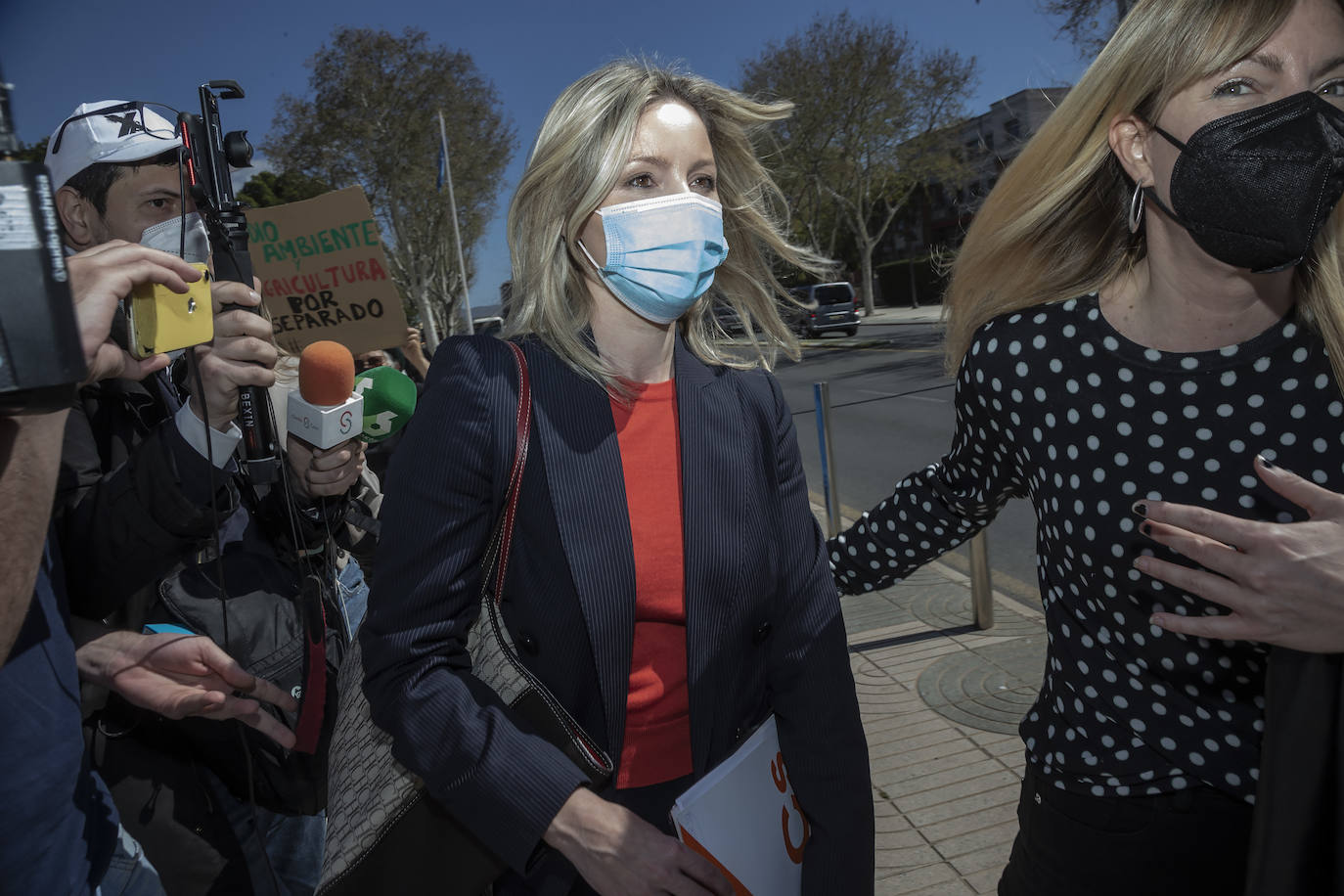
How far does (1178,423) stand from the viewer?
1.56m

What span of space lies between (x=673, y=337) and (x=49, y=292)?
1.19 meters

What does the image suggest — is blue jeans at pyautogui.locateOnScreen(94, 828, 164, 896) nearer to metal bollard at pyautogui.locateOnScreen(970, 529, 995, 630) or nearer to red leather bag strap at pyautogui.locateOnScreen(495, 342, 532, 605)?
red leather bag strap at pyautogui.locateOnScreen(495, 342, 532, 605)

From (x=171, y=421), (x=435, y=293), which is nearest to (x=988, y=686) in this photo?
(x=171, y=421)

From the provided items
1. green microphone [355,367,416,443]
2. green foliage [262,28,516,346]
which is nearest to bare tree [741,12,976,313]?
green foliage [262,28,516,346]

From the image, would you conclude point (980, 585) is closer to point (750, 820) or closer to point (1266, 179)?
point (1266, 179)

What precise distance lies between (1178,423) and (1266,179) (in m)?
0.40

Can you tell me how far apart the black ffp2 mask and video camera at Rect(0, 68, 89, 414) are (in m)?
1.59

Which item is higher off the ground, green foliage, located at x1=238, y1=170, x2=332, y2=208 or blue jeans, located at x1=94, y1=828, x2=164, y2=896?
green foliage, located at x1=238, y1=170, x2=332, y2=208

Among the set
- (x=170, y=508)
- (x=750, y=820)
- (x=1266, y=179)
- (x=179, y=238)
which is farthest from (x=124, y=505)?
(x=1266, y=179)

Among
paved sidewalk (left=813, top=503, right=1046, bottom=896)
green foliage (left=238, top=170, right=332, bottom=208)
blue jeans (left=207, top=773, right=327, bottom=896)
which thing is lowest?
paved sidewalk (left=813, top=503, right=1046, bottom=896)

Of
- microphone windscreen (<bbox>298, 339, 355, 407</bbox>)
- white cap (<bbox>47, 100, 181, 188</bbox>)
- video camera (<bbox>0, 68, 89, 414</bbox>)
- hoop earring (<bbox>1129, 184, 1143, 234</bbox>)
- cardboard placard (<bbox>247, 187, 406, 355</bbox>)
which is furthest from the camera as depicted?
cardboard placard (<bbox>247, 187, 406, 355</bbox>)

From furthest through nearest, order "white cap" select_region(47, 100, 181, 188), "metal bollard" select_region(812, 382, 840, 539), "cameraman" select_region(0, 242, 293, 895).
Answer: "metal bollard" select_region(812, 382, 840, 539) → "white cap" select_region(47, 100, 181, 188) → "cameraman" select_region(0, 242, 293, 895)

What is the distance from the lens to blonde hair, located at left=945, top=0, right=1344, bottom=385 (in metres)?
1.50

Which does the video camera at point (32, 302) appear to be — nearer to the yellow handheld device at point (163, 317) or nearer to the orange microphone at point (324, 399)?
the yellow handheld device at point (163, 317)
